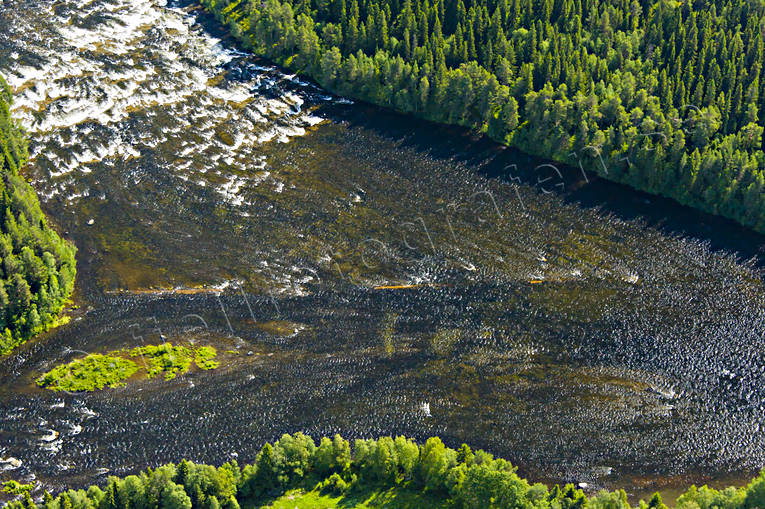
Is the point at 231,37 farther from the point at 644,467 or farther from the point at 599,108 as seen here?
the point at 644,467

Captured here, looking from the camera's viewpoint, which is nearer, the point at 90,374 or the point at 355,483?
the point at 355,483

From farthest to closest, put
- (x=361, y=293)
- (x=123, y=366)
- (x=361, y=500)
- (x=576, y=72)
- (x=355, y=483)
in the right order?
1. (x=576, y=72)
2. (x=361, y=293)
3. (x=123, y=366)
4. (x=355, y=483)
5. (x=361, y=500)

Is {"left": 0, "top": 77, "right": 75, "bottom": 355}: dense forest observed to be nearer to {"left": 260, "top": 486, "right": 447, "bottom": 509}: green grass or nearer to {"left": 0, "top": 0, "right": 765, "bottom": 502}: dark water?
{"left": 0, "top": 0, "right": 765, "bottom": 502}: dark water

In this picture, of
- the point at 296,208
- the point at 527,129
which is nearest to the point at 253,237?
the point at 296,208

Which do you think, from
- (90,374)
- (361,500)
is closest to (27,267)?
(90,374)

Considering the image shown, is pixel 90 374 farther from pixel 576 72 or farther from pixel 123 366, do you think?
pixel 576 72
